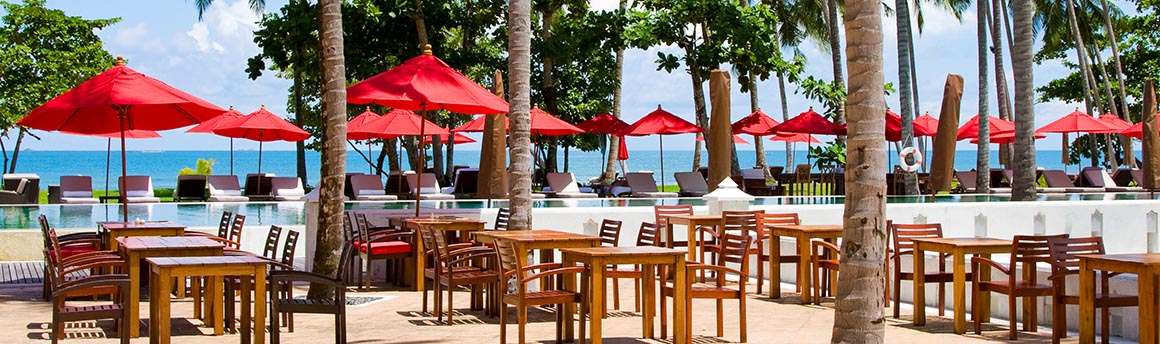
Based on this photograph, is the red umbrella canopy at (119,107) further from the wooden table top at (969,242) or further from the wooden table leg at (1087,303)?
A: the wooden table leg at (1087,303)

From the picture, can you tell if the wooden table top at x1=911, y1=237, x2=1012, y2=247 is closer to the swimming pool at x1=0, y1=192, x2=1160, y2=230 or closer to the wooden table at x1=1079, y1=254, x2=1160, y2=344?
the wooden table at x1=1079, y1=254, x2=1160, y2=344

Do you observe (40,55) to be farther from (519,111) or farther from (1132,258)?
(1132,258)

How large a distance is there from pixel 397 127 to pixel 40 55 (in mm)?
17152

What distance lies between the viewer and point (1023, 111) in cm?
2105

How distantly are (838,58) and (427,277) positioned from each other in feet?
68.9

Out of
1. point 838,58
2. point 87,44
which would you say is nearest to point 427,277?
point 838,58

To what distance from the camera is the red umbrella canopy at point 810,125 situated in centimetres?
2564

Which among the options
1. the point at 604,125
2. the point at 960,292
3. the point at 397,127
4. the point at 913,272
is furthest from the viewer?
the point at 604,125

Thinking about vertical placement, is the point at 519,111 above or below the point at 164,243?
above

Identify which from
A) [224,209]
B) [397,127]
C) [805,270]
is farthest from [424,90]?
[397,127]

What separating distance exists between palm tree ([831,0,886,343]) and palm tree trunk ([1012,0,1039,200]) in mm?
14290

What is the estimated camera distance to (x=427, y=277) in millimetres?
12047

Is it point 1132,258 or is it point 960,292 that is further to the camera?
point 960,292

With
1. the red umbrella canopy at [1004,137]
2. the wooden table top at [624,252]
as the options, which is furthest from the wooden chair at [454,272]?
the red umbrella canopy at [1004,137]
